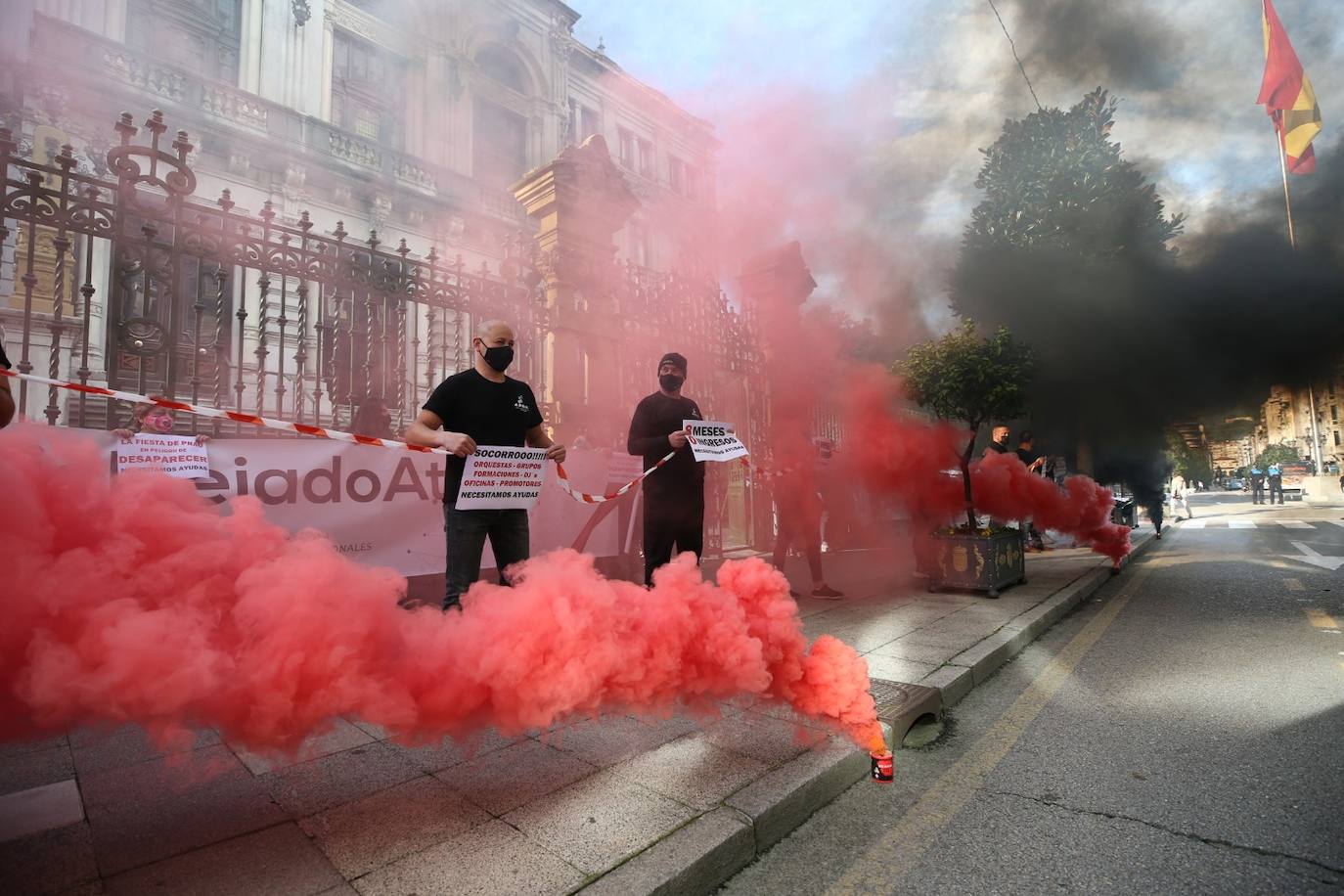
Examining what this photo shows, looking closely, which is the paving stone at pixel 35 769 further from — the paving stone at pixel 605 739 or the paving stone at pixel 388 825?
the paving stone at pixel 605 739

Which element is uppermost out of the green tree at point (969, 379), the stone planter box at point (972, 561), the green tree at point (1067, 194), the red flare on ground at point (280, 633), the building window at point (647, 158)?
the green tree at point (1067, 194)

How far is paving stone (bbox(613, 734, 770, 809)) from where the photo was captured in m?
2.21

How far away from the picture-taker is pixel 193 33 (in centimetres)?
1087

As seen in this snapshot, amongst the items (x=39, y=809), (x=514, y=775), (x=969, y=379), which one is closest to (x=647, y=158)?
(x=969, y=379)

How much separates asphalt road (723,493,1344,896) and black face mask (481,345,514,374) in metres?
2.49

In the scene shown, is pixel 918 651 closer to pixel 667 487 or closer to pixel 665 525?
pixel 665 525

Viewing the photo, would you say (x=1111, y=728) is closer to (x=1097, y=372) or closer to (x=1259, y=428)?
(x=1097, y=372)

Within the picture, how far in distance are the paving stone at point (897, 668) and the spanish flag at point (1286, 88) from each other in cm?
1626

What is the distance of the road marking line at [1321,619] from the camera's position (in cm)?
500

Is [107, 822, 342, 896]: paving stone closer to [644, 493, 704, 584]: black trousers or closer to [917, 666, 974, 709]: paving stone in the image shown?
[644, 493, 704, 584]: black trousers

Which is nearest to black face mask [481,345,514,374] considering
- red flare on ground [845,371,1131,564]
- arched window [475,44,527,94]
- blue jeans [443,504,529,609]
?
blue jeans [443,504,529,609]

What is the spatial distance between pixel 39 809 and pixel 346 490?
8.58 ft

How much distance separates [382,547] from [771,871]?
3.65 m

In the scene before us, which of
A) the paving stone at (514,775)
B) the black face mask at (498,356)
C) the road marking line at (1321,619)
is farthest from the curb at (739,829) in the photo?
the road marking line at (1321,619)
